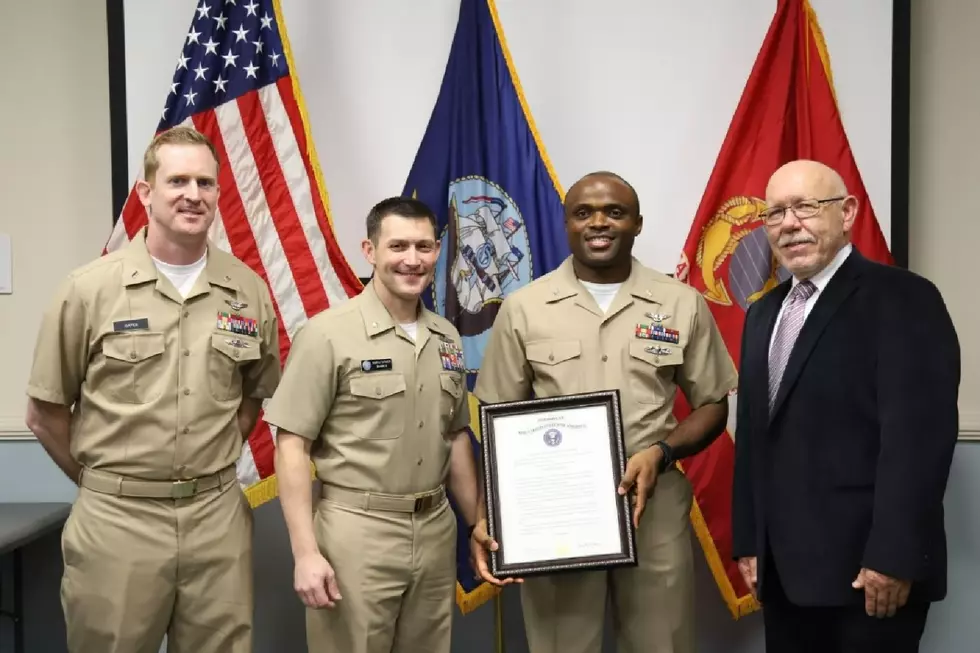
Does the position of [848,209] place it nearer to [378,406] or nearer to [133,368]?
[378,406]

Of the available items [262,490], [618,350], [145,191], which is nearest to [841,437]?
[618,350]

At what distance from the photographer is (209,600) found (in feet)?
6.72

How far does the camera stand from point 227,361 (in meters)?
2.11

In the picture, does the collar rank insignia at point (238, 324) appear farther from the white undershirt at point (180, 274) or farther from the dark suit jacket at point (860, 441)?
the dark suit jacket at point (860, 441)

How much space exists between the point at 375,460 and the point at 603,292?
0.80 meters

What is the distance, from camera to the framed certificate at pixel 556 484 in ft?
6.61

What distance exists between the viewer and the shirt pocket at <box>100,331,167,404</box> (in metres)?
2.00

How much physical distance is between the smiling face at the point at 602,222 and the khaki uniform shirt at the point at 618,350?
0.25 feet

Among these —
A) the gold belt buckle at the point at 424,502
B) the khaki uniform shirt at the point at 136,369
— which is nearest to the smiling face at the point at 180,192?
the khaki uniform shirt at the point at 136,369

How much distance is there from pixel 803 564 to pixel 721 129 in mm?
1781

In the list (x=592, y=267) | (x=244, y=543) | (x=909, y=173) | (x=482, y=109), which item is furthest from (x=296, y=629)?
(x=909, y=173)

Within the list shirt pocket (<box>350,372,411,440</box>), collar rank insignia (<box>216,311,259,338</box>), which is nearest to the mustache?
shirt pocket (<box>350,372,411,440</box>)

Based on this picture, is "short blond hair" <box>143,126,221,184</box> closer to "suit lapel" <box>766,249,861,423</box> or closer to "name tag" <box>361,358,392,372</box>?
"name tag" <box>361,358,392,372</box>

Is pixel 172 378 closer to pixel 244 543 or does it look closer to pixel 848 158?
pixel 244 543
